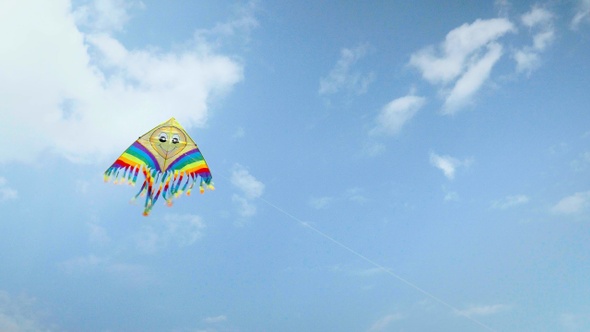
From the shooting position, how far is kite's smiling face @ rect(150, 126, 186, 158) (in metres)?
19.7

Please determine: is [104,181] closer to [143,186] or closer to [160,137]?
[143,186]

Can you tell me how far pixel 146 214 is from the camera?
18844 millimetres

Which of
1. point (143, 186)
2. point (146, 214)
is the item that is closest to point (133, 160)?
point (143, 186)

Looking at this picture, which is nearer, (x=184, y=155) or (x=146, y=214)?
(x=146, y=214)

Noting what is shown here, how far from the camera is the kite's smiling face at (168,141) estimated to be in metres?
19.7

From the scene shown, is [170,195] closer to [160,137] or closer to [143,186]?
[143,186]

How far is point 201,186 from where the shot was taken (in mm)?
20438

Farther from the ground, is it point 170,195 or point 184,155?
point 184,155

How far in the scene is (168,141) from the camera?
19859 mm

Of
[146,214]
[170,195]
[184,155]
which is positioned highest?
[184,155]

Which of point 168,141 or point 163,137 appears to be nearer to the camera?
point 163,137

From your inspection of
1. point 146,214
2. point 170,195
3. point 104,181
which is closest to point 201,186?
point 170,195

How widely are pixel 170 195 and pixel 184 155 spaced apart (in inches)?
84.1

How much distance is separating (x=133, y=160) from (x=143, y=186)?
1387 millimetres
